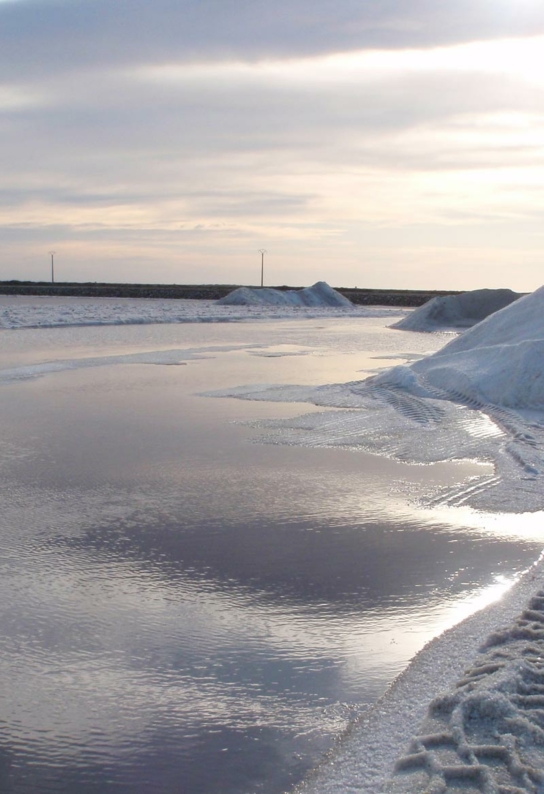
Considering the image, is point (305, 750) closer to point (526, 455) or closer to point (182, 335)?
point (526, 455)

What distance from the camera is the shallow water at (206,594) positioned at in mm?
2432

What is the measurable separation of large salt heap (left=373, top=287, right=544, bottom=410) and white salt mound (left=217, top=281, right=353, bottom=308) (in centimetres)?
3195

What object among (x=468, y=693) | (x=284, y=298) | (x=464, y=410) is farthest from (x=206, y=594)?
(x=284, y=298)

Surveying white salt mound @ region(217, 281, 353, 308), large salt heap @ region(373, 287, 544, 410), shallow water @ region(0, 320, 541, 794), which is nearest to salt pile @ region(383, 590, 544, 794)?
shallow water @ region(0, 320, 541, 794)

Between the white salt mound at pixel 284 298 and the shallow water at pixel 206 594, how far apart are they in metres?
36.5

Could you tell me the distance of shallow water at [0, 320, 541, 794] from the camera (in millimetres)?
2432

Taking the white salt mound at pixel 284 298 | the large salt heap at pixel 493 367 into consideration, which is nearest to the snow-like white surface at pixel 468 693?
the large salt heap at pixel 493 367

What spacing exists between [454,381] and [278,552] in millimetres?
5920

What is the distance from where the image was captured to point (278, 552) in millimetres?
4074

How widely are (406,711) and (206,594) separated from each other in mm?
1173

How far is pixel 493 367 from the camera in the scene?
30.9 ft

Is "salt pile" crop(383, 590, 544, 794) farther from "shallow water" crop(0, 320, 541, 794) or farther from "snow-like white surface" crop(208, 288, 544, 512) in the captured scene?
"snow-like white surface" crop(208, 288, 544, 512)

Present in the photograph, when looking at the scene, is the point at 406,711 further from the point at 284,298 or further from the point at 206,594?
the point at 284,298

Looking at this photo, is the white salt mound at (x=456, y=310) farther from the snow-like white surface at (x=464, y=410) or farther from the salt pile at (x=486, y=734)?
the salt pile at (x=486, y=734)
